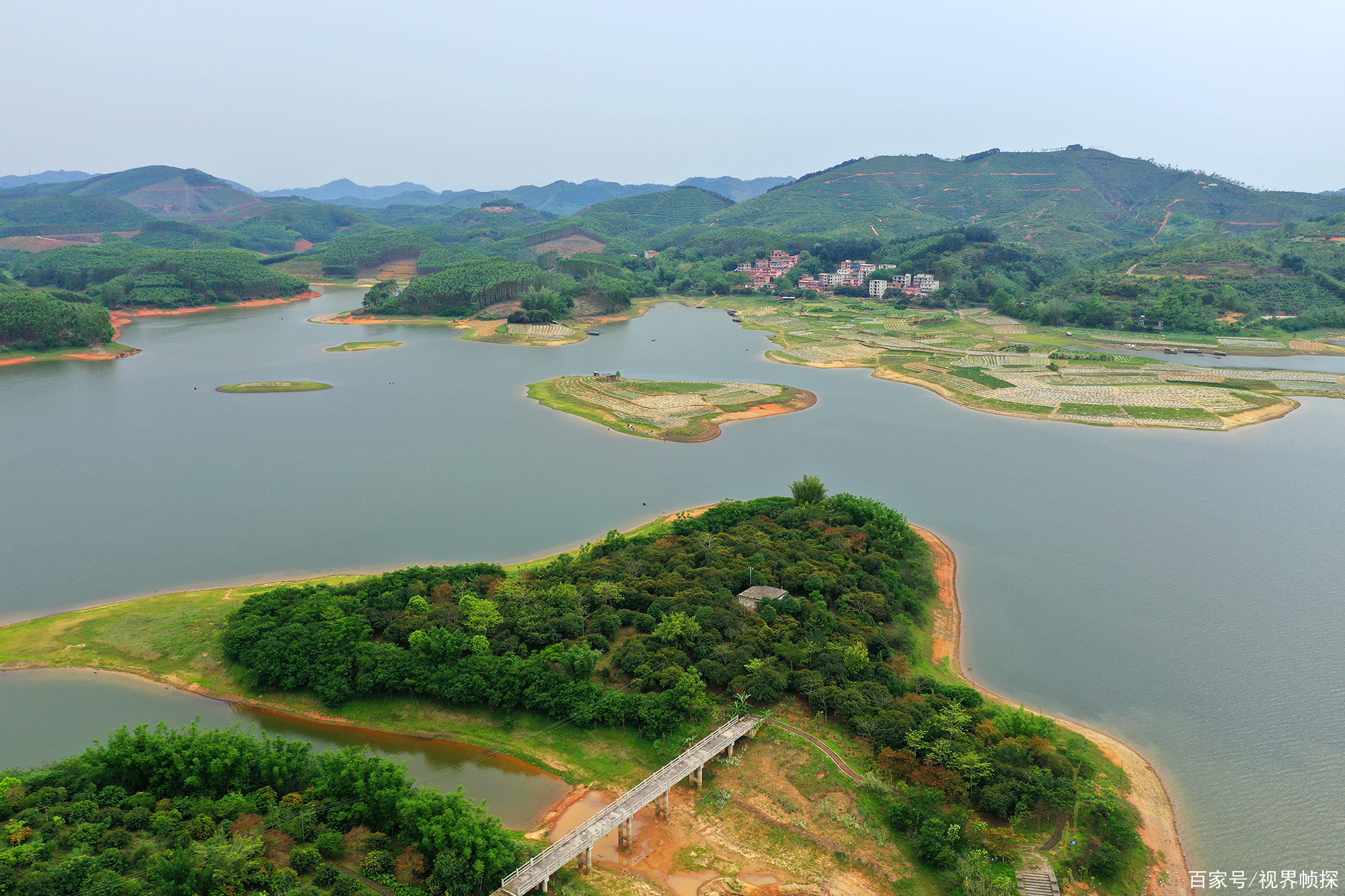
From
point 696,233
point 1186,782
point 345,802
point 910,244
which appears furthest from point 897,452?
point 696,233

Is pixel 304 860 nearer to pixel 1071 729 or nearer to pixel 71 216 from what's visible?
pixel 1071 729

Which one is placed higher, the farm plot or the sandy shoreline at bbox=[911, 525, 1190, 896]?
the farm plot

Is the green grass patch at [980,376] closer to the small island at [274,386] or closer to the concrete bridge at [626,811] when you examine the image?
the concrete bridge at [626,811]

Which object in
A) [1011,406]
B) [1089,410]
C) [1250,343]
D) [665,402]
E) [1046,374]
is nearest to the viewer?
[1089,410]

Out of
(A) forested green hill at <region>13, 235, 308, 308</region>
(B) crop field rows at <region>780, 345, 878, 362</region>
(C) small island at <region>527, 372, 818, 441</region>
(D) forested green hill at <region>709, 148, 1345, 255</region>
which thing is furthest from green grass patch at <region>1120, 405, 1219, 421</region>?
(A) forested green hill at <region>13, 235, 308, 308</region>

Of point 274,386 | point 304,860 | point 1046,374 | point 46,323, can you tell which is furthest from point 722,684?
point 46,323

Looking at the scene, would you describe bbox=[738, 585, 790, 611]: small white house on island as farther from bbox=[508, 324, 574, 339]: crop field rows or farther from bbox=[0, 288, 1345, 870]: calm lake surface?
bbox=[508, 324, 574, 339]: crop field rows
